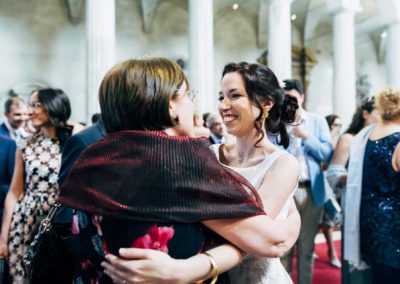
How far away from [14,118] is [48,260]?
438 cm

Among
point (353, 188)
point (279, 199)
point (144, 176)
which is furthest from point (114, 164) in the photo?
point (353, 188)

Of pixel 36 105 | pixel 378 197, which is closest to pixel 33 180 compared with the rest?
pixel 36 105

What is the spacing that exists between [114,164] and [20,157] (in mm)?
2186

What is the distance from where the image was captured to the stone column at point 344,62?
507 inches

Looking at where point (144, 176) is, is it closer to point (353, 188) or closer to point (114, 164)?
point (114, 164)

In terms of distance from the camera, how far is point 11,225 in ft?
9.96

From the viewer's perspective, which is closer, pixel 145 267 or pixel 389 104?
pixel 145 267

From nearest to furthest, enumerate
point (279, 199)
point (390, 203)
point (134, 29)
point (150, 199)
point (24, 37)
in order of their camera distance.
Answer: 1. point (150, 199)
2. point (279, 199)
3. point (390, 203)
4. point (24, 37)
5. point (134, 29)

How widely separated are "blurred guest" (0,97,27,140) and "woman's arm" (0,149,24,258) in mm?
2526

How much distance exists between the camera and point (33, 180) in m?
2.99

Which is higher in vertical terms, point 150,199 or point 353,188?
point 150,199

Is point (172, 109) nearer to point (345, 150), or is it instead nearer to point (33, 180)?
point (33, 180)

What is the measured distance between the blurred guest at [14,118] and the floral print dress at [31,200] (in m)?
2.62

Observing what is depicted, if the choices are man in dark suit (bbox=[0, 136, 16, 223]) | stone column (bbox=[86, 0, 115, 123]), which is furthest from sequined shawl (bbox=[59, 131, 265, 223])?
stone column (bbox=[86, 0, 115, 123])
